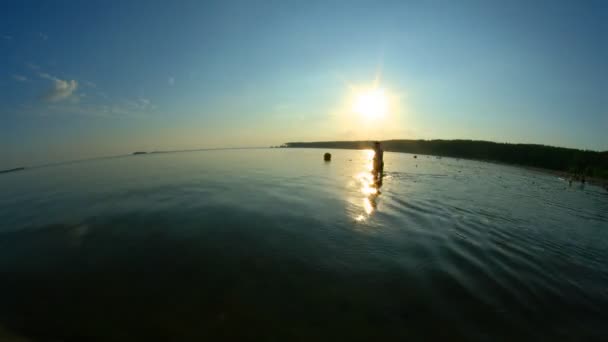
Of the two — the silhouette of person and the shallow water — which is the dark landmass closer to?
the silhouette of person

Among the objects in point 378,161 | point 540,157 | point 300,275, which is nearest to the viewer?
point 300,275

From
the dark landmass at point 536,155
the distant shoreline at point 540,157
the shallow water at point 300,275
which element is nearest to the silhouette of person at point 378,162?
the shallow water at point 300,275

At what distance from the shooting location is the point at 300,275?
19.5 ft

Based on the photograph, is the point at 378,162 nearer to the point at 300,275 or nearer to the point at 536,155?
the point at 300,275

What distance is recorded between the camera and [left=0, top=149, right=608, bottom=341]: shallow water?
4316 millimetres

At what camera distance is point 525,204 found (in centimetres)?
1522

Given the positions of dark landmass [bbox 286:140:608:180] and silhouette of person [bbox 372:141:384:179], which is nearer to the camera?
silhouette of person [bbox 372:141:384:179]

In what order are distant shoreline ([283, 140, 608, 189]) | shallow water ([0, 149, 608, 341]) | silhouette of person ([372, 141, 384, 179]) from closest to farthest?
shallow water ([0, 149, 608, 341])
silhouette of person ([372, 141, 384, 179])
distant shoreline ([283, 140, 608, 189])

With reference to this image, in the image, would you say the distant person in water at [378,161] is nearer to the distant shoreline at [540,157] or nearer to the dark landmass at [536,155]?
the distant shoreline at [540,157]

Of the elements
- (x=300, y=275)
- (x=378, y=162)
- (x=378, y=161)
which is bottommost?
(x=300, y=275)

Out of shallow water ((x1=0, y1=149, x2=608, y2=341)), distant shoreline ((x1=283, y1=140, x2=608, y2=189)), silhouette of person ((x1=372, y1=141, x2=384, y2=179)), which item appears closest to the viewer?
shallow water ((x1=0, y1=149, x2=608, y2=341))

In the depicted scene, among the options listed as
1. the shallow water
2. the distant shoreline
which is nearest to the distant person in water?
the shallow water

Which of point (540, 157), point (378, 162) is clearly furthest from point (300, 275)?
point (540, 157)

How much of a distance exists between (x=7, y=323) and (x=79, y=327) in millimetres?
1628
